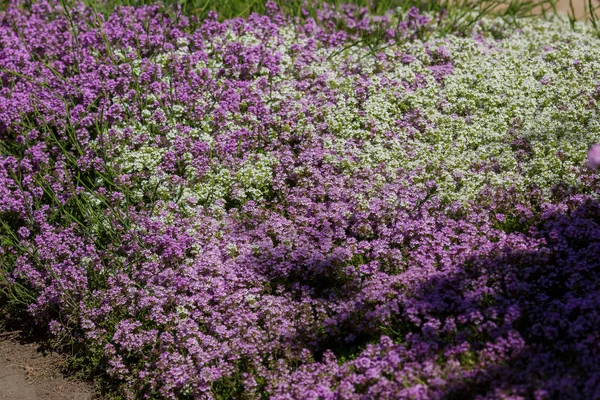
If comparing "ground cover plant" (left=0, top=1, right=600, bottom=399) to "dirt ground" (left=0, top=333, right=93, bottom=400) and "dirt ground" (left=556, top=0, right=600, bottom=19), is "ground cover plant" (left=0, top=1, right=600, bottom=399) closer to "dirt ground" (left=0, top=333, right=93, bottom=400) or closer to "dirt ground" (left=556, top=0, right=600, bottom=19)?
"dirt ground" (left=0, top=333, right=93, bottom=400)

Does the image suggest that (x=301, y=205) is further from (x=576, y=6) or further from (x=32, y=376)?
(x=576, y=6)

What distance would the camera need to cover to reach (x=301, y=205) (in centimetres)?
565

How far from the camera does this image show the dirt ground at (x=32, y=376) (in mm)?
5074

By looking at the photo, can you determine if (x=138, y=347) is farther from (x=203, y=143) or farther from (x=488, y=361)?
(x=488, y=361)

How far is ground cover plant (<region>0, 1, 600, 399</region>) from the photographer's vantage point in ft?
14.8

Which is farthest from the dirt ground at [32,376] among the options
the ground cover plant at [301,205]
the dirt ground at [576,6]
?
the dirt ground at [576,6]

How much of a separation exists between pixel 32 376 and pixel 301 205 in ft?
7.66

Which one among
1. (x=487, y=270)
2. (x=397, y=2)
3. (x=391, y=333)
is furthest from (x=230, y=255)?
(x=397, y=2)

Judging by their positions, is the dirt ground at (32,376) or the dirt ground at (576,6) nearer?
the dirt ground at (32,376)

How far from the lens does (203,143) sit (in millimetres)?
6125

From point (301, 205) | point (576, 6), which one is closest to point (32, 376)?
point (301, 205)

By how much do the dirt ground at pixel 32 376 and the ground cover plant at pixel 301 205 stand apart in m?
0.18

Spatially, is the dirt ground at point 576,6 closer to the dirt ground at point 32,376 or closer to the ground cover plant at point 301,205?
the ground cover plant at point 301,205

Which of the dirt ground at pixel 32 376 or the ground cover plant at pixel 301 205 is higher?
the ground cover plant at pixel 301 205
